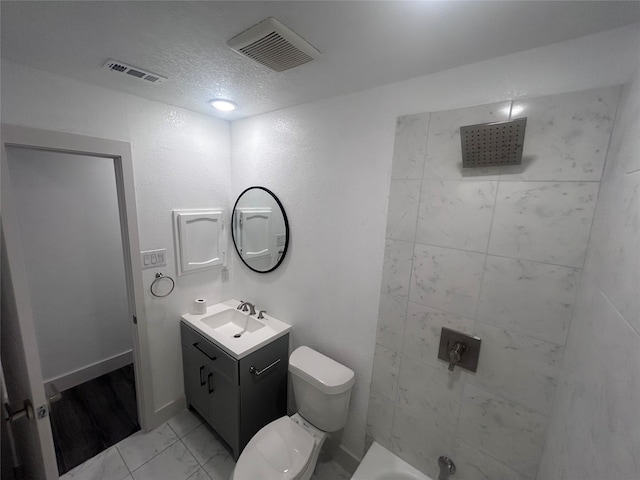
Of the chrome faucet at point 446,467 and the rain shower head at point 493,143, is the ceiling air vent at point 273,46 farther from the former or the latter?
the chrome faucet at point 446,467

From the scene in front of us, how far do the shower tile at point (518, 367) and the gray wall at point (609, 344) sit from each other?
53 mm

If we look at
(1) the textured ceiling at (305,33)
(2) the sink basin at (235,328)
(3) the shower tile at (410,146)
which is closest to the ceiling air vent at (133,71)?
(1) the textured ceiling at (305,33)

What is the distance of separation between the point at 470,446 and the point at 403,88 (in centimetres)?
168

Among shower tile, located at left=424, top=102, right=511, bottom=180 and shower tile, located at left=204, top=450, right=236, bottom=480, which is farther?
shower tile, located at left=204, top=450, right=236, bottom=480

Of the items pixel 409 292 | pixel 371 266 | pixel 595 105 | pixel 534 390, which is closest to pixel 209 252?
pixel 371 266

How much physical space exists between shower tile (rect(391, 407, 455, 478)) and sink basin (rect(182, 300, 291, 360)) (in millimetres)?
860

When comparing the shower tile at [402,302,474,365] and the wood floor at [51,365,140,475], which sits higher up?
the shower tile at [402,302,474,365]

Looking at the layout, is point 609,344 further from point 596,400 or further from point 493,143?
point 493,143

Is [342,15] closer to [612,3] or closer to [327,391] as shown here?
[612,3]

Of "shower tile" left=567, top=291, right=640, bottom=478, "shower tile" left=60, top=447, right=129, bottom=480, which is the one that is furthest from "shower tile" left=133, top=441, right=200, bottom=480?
"shower tile" left=567, top=291, right=640, bottom=478

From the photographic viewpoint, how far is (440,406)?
1203mm

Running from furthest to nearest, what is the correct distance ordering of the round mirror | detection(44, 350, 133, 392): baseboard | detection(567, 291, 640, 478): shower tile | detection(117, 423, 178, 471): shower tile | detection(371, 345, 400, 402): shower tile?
detection(44, 350, 133, 392): baseboard → the round mirror → detection(117, 423, 178, 471): shower tile → detection(371, 345, 400, 402): shower tile → detection(567, 291, 640, 478): shower tile

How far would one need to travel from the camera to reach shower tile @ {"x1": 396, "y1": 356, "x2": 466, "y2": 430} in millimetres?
1161

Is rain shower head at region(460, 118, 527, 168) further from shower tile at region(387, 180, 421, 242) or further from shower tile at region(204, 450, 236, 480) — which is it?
shower tile at region(204, 450, 236, 480)
